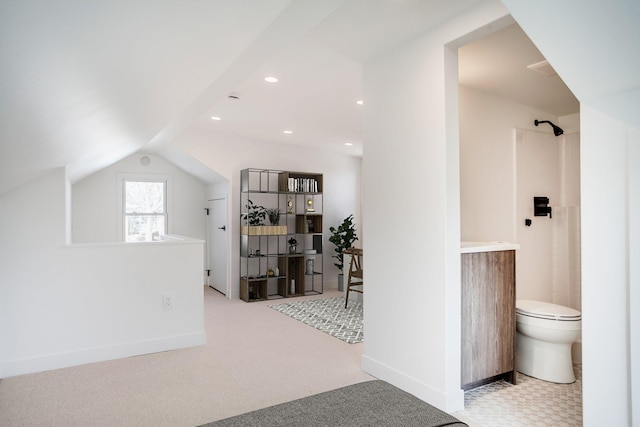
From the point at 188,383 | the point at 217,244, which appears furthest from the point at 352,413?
the point at 217,244

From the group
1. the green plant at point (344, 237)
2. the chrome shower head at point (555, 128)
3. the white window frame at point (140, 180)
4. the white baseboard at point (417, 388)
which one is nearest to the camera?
the white baseboard at point (417, 388)

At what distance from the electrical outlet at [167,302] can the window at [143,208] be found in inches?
113

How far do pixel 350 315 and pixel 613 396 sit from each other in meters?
3.55

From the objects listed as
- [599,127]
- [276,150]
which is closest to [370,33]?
[599,127]

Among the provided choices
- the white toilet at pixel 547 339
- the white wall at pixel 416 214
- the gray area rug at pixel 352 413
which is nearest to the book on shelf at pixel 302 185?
the white wall at pixel 416 214

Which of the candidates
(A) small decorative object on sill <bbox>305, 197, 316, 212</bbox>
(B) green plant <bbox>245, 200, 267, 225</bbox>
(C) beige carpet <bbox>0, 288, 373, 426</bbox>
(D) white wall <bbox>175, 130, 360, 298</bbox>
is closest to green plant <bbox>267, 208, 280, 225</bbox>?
(B) green plant <bbox>245, 200, 267, 225</bbox>

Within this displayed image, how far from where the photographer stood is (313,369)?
10.4ft

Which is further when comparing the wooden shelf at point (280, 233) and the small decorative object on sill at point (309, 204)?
the small decorative object on sill at point (309, 204)

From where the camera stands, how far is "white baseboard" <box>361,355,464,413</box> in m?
2.45

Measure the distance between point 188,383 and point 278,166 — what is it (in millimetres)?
4202

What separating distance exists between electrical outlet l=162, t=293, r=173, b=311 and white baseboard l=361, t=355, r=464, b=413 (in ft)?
6.06

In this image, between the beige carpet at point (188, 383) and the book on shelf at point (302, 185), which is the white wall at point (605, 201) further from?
the book on shelf at point (302, 185)

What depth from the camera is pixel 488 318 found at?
9.12 ft

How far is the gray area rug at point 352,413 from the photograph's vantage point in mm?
1225
